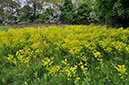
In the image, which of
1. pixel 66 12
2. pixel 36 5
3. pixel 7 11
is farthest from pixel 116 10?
pixel 7 11

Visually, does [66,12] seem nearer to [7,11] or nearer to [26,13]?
[26,13]

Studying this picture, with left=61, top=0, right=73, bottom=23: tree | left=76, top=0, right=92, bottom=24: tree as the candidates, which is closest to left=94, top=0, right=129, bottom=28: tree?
left=61, top=0, right=73, bottom=23: tree

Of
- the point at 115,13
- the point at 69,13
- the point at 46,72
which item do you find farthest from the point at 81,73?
the point at 69,13

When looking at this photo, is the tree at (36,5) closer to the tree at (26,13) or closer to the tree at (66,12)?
the tree at (26,13)

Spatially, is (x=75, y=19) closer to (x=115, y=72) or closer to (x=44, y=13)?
(x=44, y=13)

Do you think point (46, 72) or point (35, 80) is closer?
point (35, 80)

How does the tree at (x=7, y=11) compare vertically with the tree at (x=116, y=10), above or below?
above

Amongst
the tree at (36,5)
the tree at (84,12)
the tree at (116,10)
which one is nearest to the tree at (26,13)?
the tree at (36,5)

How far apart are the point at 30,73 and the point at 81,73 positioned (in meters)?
1.21

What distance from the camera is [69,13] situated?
1527cm

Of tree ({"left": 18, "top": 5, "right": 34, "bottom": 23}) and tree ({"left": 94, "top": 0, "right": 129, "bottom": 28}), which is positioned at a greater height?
tree ({"left": 18, "top": 5, "right": 34, "bottom": 23})

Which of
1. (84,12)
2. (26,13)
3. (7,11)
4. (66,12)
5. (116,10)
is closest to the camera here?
(116,10)

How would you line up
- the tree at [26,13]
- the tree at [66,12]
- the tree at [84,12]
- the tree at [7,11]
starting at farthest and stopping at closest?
the tree at [26,13] → the tree at [7,11] → the tree at [84,12] → the tree at [66,12]

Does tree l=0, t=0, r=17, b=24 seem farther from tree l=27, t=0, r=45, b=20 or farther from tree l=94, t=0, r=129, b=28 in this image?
tree l=94, t=0, r=129, b=28
